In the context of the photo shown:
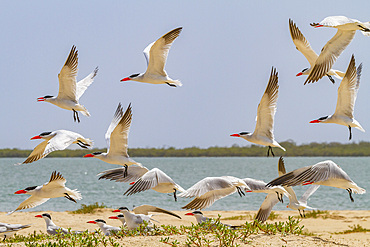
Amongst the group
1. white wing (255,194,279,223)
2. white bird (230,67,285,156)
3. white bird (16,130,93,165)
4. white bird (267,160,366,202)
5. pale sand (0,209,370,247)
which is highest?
white bird (230,67,285,156)

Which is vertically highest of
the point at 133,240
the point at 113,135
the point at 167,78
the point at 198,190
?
the point at 167,78

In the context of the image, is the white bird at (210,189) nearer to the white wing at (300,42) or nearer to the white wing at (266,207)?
the white wing at (266,207)

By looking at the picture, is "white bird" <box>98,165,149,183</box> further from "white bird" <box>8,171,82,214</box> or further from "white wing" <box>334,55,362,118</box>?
"white wing" <box>334,55,362,118</box>

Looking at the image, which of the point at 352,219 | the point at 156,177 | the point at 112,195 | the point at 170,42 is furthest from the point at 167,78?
the point at 112,195

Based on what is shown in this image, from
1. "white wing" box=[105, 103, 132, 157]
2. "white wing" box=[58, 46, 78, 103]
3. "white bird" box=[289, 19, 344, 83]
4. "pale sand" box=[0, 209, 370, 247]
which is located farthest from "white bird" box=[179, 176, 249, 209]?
"white wing" box=[58, 46, 78, 103]

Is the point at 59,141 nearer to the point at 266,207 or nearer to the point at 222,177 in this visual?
the point at 222,177

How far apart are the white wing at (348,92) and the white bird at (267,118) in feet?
3.26

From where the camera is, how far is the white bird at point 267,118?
8109 millimetres

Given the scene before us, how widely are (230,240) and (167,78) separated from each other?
403cm

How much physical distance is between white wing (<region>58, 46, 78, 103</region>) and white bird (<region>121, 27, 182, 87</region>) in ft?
3.06

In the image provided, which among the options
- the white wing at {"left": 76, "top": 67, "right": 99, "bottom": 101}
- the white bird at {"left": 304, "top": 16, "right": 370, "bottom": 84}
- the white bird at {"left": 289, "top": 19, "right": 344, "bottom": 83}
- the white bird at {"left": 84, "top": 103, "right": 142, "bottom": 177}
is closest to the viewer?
the white bird at {"left": 304, "top": 16, "right": 370, "bottom": 84}

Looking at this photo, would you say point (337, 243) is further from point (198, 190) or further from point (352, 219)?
point (352, 219)

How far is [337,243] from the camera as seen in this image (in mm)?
7234

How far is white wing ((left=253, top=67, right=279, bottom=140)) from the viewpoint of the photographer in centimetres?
811
